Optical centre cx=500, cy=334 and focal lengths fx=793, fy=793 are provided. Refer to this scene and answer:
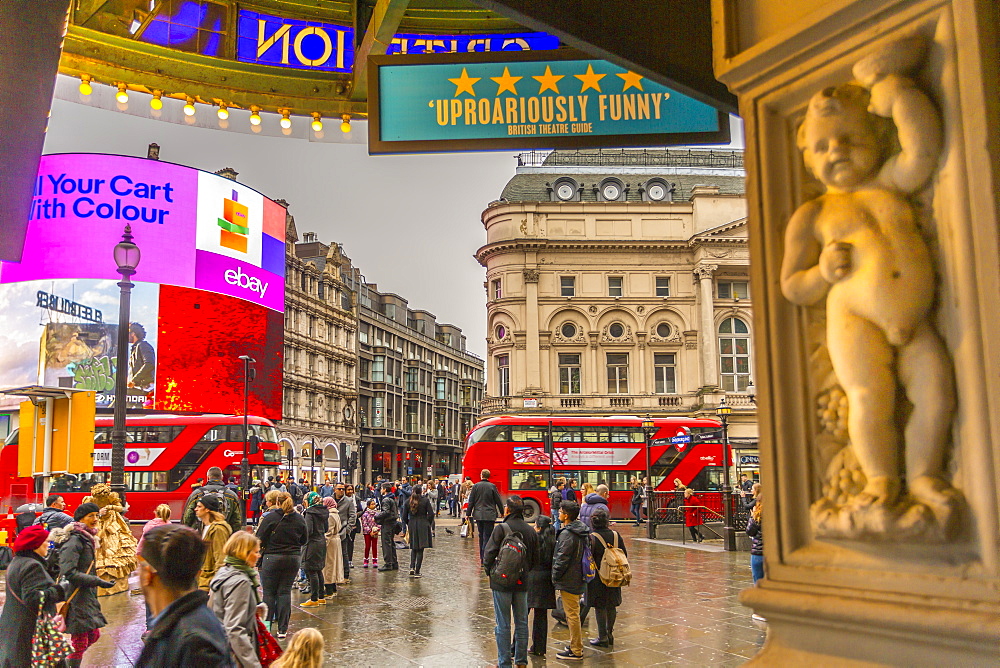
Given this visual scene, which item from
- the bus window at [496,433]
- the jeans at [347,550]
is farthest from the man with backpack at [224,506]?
the bus window at [496,433]

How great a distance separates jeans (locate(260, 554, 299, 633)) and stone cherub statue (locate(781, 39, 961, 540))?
8313mm

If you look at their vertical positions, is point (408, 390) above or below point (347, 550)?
above

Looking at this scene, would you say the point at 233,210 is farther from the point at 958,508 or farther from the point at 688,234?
the point at 958,508

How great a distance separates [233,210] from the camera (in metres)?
52.8

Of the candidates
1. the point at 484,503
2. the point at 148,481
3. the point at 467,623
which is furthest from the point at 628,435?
the point at 467,623

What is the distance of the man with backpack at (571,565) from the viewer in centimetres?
841

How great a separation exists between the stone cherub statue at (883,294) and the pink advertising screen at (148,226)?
49677 millimetres

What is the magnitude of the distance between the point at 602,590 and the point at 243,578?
15.8ft

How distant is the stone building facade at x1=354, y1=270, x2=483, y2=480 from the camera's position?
A: 74125mm

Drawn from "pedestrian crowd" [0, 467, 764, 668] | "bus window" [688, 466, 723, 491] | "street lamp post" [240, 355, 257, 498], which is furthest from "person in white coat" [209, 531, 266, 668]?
"bus window" [688, 466, 723, 491]

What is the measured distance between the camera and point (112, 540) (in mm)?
12773

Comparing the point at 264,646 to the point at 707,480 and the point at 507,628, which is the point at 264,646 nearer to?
the point at 507,628

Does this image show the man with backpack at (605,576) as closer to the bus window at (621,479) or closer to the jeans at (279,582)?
the jeans at (279,582)

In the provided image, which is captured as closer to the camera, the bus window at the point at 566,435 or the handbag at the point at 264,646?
the handbag at the point at 264,646
